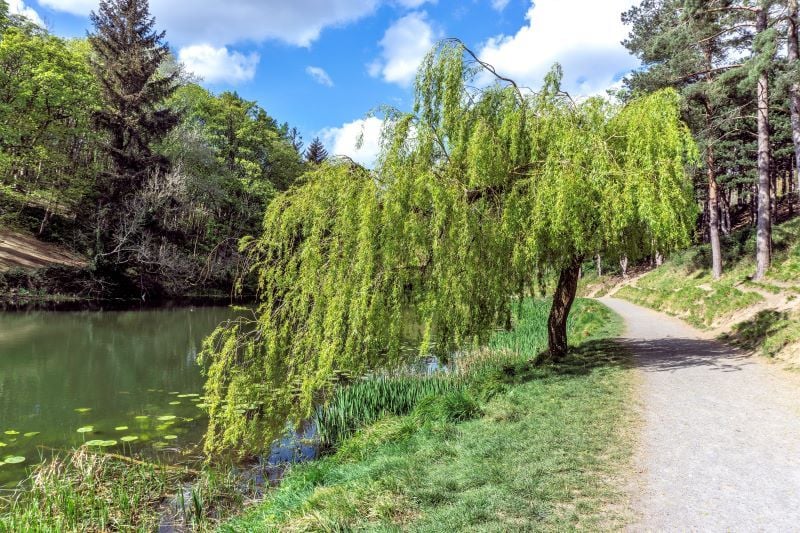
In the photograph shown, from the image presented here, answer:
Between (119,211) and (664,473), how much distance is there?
32.2 meters

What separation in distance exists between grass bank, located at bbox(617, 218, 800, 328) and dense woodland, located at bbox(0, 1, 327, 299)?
22.6 m

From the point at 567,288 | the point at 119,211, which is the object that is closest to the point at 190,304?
the point at 119,211

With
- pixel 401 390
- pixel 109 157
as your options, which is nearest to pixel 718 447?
pixel 401 390

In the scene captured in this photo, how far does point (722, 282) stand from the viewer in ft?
63.6

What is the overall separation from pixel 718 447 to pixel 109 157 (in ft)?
119

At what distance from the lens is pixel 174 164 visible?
33656mm

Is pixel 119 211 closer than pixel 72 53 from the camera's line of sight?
Yes

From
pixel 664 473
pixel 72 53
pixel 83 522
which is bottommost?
pixel 83 522

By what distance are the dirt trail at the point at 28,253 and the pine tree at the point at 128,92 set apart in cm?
465

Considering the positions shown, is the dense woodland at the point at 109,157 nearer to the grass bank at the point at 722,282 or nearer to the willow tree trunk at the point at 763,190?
the grass bank at the point at 722,282

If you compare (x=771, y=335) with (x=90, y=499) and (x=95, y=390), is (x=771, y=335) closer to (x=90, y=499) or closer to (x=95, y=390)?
(x=90, y=499)

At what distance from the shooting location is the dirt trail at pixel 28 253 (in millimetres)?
27406

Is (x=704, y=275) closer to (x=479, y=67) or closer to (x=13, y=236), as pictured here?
(x=479, y=67)

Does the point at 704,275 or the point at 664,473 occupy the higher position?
the point at 704,275
